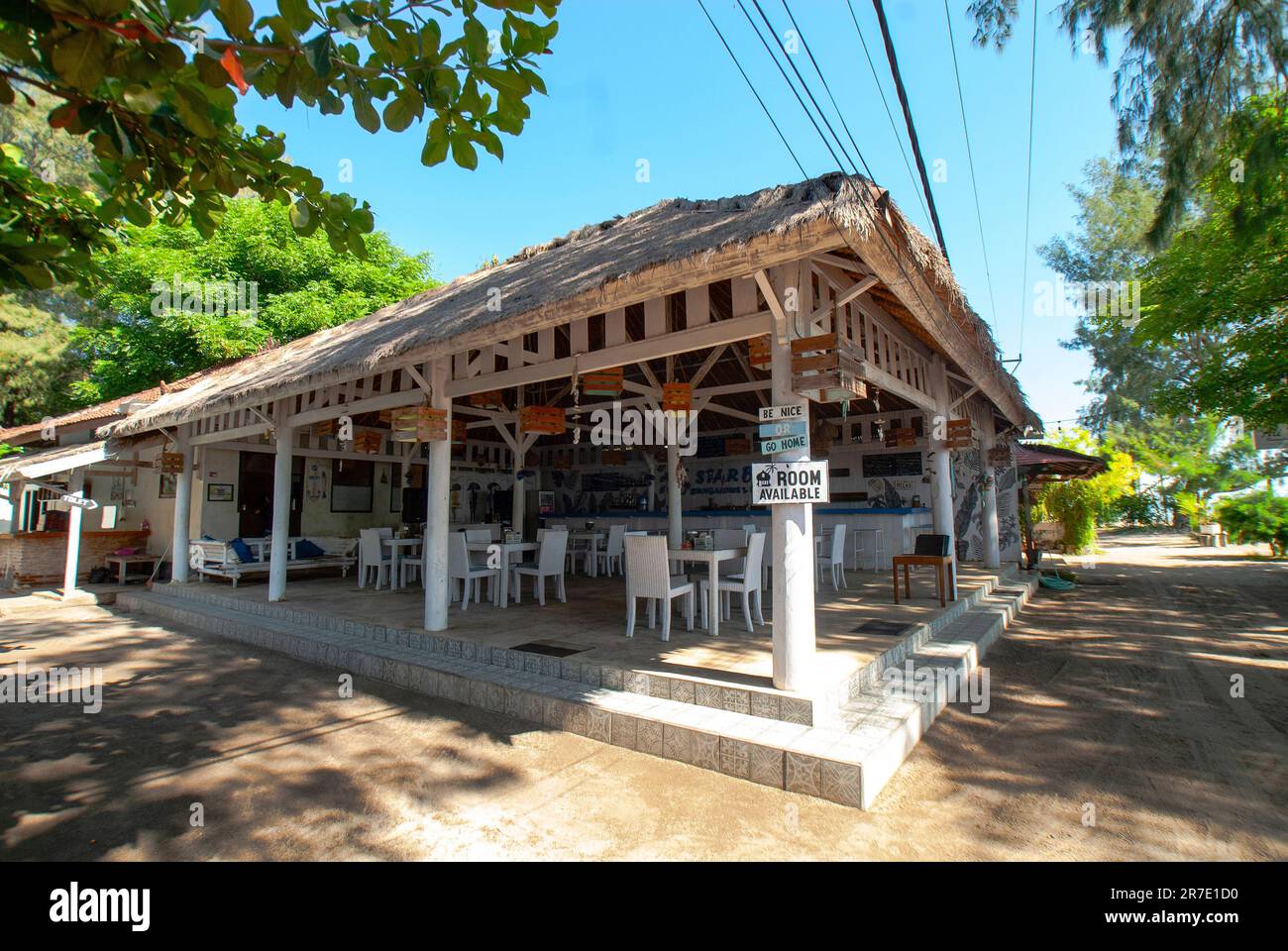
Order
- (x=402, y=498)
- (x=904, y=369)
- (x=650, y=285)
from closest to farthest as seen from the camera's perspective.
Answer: (x=650, y=285), (x=904, y=369), (x=402, y=498)

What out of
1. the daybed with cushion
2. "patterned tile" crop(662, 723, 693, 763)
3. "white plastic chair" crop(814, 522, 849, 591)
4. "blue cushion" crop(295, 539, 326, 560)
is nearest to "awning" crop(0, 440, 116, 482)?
the daybed with cushion

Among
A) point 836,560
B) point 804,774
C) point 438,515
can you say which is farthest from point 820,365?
point 836,560

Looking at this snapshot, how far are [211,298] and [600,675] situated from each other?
16.3m

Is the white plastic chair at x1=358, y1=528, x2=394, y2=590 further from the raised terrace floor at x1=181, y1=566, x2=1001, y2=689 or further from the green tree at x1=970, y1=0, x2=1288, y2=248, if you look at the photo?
the green tree at x1=970, y1=0, x2=1288, y2=248

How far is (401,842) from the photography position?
2566 mm

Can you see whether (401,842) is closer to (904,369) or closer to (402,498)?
(904,369)

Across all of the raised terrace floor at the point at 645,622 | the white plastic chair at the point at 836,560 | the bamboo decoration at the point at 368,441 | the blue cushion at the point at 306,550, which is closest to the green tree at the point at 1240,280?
the raised terrace floor at the point at 645,622

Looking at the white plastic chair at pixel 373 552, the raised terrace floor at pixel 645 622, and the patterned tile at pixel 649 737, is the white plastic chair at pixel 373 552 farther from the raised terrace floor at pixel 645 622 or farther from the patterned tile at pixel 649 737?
the patterned tile at pixel 649 737

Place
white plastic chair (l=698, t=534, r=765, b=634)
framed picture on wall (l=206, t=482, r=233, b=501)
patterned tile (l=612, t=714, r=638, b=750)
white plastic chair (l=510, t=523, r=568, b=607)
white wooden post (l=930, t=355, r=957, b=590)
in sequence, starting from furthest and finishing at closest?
1. framed picture on wall (l=206, t=482, r=233, b=501)
2. white wooden post (l=930, t=355, r=957, b=590)
3. white plastic chair (l=510, t=523, r=568, b=607)
4. white plastic chair (l=698, t=534, r=765, b=634)
5. patterned tile (l=612, t=714, r=638, b=750)

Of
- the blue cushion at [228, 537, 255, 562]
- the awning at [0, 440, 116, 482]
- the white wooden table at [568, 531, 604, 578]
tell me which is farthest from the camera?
the white wooden table at [568, 531, 604, 578]

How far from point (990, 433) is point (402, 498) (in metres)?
12.8

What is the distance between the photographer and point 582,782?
3160mm

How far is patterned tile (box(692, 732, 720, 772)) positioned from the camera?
327 centimetres
